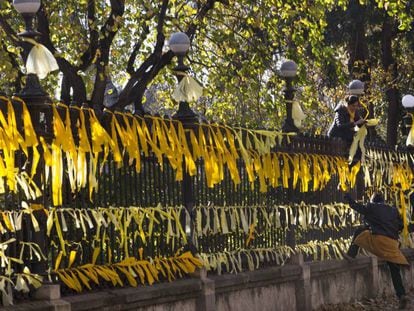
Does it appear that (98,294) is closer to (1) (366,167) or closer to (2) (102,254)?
(2) (102,254)

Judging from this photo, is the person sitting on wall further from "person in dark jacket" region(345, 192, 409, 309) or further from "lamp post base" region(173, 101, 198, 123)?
"lamp post base" region(173, 101, 198, 123)

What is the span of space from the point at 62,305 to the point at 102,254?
1.25 metres

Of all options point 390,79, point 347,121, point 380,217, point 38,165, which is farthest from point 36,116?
point 390,79

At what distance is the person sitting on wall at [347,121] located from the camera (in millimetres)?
16344

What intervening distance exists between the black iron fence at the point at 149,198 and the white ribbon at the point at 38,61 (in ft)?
1.20

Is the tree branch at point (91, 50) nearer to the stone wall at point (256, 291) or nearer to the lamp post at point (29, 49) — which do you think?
the stone wall at point (256, 291)

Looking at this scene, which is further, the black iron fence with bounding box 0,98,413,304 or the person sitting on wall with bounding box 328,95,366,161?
the person sitting on wall with bounding box 328,95,366,161

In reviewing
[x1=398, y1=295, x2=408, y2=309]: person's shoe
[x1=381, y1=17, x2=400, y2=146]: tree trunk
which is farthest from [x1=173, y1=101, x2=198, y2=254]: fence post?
[x1=381, y1=17, x2=400, y2=146]: tree trunk

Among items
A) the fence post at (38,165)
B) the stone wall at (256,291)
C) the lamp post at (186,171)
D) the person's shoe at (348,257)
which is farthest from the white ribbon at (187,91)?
the person's shoe at (348,257)

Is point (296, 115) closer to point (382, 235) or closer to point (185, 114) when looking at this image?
point (382, 235)

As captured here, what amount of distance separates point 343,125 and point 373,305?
2.82 meters

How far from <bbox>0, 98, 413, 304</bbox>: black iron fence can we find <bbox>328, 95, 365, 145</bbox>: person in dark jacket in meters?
0.69

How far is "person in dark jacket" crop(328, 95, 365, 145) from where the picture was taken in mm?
16344

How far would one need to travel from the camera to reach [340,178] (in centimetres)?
1606
